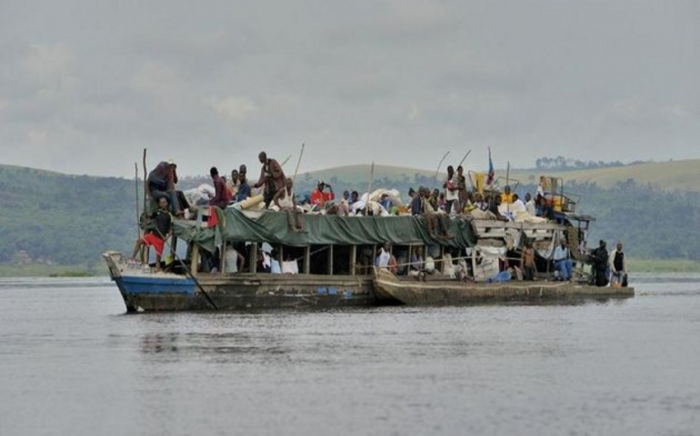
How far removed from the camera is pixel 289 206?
142 feet

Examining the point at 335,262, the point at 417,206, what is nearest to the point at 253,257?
the point at 335,262

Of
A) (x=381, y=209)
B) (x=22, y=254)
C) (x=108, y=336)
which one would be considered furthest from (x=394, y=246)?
(x=22, y=254)

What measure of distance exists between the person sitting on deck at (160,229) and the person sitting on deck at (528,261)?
1289 centimetres

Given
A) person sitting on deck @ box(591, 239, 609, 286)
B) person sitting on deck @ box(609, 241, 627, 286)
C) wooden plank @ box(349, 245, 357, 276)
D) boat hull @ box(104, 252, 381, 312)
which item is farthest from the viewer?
person sitting on deck @ box(609, 241, 627, 286)

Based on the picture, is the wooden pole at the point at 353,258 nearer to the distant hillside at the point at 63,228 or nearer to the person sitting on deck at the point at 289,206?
the person sitting on deck at the point at 289,206

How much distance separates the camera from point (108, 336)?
36.4 metres

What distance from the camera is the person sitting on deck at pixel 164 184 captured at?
40875mm

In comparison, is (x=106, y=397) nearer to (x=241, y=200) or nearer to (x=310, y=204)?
(x=241, y=200)

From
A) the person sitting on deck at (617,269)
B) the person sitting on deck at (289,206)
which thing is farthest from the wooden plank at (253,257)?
the person sitting on deck at (617,269)

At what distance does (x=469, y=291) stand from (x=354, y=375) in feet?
64.8

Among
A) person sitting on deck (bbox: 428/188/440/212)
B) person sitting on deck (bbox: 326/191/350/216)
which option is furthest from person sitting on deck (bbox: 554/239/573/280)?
person sitting on deck (bbox: 326/191/350/216)

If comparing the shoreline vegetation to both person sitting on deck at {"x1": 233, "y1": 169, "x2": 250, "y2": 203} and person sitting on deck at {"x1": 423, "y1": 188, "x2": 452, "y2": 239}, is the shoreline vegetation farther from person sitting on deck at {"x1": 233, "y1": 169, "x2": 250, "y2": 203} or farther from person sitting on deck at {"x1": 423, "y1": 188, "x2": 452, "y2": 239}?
person sitting on deck at {"x1": 233, "y1": 169, "x2": 250, "y2": 203}

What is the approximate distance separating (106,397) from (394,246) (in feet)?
74.4

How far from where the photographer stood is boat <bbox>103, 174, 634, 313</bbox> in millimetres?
40844
